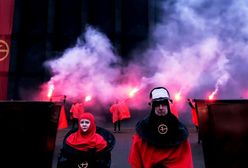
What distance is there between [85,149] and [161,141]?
5.47 ft

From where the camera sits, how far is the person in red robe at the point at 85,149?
14.8 feet

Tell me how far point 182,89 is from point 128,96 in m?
2.67

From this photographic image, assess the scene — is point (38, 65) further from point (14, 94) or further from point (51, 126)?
point (51, 126)

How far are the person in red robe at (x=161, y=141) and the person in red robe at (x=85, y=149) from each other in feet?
4.57

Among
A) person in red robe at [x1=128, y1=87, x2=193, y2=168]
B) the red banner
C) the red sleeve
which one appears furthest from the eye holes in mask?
the red banner

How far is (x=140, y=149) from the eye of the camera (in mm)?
3283

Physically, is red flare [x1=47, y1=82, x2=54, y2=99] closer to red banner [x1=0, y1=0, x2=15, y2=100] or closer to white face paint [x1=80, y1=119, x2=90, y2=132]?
red banner [x1=0, y1=0, x2=15, y2=100]

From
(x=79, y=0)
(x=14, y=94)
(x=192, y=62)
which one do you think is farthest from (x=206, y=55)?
(x=14, y=94)

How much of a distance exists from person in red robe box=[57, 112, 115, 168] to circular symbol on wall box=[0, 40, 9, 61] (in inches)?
531

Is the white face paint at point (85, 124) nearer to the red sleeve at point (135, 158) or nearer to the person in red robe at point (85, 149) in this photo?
the person in red robe at point (85, 149)

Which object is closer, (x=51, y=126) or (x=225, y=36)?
(x=51, y=126)

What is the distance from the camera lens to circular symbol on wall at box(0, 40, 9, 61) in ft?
56.1

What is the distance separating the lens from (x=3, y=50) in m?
17.2

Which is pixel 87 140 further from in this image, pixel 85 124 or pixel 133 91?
pixel 133 91
